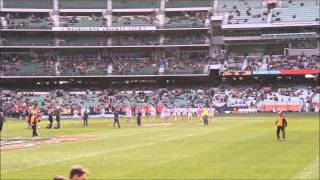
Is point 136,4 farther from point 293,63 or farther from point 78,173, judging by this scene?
point 78,173

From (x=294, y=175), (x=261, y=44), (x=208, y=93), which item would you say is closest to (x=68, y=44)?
(x=208, y=93)

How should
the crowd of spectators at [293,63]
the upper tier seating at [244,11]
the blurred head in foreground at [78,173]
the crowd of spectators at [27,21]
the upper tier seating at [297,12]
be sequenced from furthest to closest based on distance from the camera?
1. the upper tier seating at [244,11]
2. the crowd of spectators at [27,21]
3. the upper tier seating at [297,12]
4. the crowd of spectators at [293,63]
5. the blurred head in foreground at [78,173]

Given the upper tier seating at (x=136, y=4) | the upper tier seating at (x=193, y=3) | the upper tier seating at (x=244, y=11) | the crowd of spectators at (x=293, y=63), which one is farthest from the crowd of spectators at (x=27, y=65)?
the crowd of spectators at (x=293, y=63)

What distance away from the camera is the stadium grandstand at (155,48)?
291 ft

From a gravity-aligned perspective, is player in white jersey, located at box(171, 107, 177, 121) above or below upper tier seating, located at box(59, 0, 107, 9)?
below

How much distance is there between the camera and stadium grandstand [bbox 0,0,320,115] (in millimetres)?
88750

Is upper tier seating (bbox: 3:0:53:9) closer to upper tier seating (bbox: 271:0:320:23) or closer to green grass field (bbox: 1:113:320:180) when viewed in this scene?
upper tier seating (bbox: 271:0:320:23)

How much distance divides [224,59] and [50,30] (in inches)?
1063

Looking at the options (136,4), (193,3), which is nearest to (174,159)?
(193,3)

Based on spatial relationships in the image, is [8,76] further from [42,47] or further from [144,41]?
[144,41]

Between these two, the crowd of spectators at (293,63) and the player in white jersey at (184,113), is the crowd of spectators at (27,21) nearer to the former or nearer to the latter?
the player in white jersey at (184,113)

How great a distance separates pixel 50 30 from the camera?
91.4 m

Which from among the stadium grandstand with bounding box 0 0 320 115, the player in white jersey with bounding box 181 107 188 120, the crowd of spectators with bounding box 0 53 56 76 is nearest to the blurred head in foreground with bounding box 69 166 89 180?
the player in white jersey with bounding box 181 107 188 120

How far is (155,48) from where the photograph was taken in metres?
95.8
